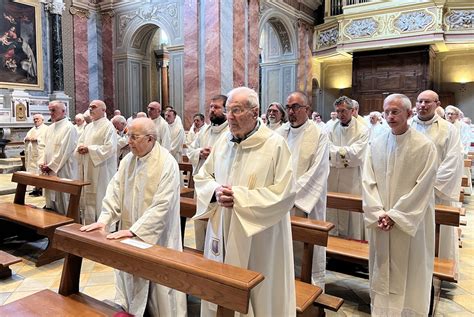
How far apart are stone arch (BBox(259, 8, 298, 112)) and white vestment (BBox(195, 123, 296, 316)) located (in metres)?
12.2

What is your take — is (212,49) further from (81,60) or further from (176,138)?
(81,60)

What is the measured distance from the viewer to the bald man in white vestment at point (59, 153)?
5.42 meters

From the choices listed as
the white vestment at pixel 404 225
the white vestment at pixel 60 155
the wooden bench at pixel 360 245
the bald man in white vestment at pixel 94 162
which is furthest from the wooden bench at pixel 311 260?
the white vestment at pixel 60 155

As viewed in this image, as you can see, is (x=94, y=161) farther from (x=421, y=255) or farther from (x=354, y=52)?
(x=354, y=52)

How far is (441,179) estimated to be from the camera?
12.8 ft

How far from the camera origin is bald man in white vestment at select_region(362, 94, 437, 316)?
9.29 feet

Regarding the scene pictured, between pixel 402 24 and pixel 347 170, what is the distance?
9.71 m

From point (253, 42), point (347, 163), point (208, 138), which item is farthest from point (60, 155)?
point (253, 42)

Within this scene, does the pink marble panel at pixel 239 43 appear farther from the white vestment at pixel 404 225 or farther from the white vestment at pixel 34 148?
the white vestment at pixel 404 225

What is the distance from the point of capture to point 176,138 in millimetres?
8312

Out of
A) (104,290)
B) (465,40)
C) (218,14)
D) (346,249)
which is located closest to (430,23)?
(465,40)

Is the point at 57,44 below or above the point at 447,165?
above

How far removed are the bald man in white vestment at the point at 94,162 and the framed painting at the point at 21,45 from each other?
20.5ft

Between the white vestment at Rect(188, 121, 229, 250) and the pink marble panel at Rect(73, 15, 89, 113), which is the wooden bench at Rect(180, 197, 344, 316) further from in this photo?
the pink marble panel at Rect(73, 15, 89, 113)
